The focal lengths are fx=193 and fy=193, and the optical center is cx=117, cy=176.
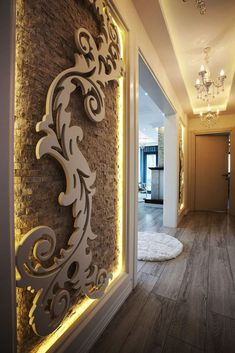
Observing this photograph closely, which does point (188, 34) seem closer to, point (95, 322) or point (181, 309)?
point (181, 309)

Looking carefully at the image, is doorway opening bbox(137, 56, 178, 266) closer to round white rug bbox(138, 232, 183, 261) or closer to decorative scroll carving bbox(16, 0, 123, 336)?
round white rug bbox(138, 232, 183, 261)

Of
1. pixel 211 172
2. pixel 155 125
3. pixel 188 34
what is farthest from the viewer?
pixel 155 125

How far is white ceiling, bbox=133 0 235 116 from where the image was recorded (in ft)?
6.00

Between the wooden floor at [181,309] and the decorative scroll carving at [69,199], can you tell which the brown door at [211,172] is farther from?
the decorative scroll carving at [69,199]

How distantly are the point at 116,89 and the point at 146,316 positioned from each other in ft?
5.84

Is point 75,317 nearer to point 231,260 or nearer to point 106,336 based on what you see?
point 106,336

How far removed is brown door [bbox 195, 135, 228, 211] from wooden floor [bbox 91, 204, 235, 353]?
301 cm

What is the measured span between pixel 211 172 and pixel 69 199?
542 centimetres

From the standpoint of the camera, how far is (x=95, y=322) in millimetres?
1239

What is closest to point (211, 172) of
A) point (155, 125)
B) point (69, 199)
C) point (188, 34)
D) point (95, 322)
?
point (155, 125)

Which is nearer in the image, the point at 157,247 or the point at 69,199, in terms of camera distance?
the point at 69,199

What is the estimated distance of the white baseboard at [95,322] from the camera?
40.8 inches

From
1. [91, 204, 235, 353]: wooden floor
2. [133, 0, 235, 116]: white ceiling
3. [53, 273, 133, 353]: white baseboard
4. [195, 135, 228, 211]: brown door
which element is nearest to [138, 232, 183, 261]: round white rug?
[91, 204, 235, 353]: wooden floor

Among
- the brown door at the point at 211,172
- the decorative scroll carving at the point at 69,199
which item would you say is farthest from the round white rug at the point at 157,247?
the brown door at the point at 211,172
